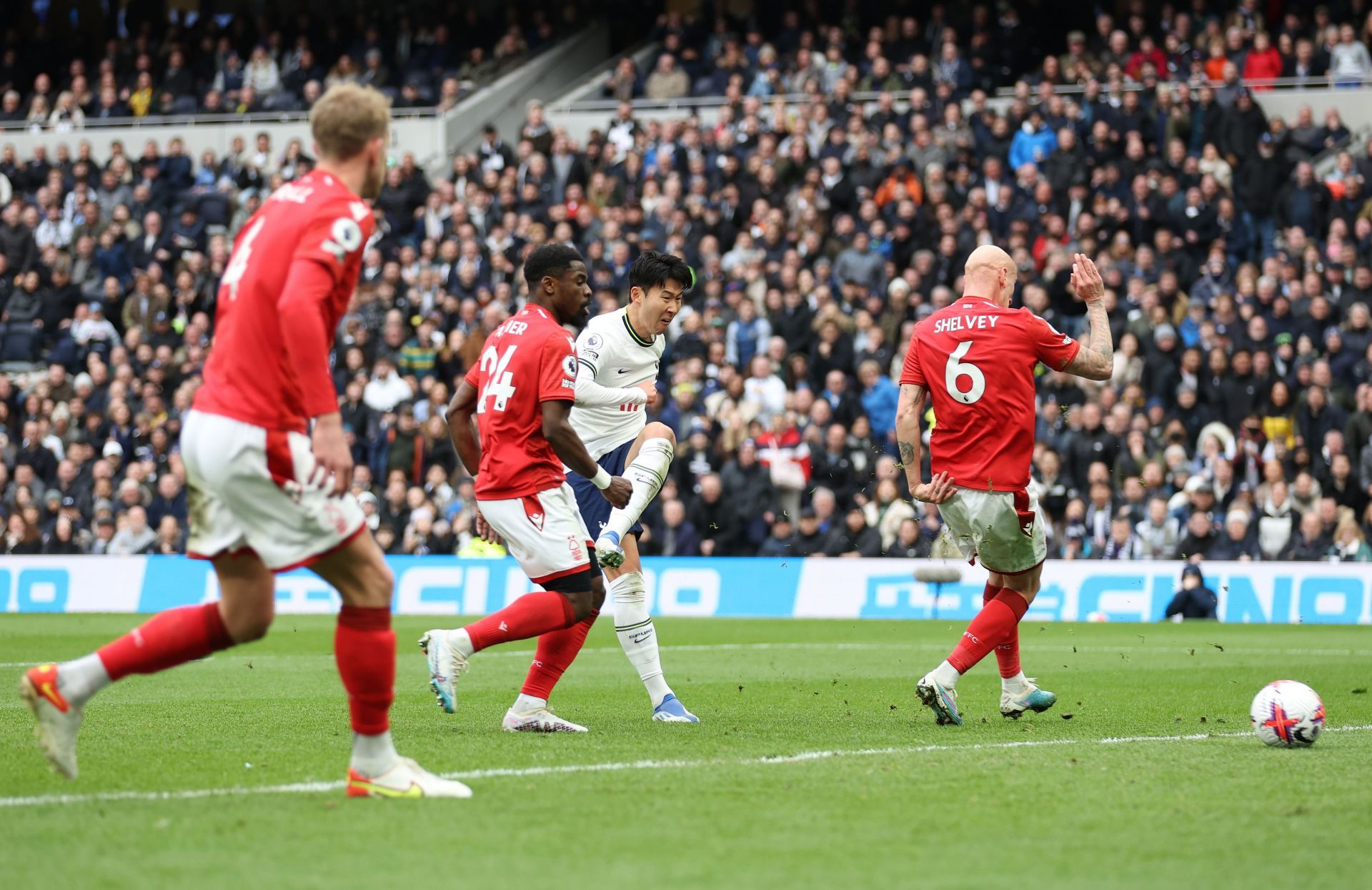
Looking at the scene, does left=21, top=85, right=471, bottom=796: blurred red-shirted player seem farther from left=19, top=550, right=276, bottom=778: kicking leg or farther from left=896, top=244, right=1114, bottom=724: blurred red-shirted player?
left=896, top=244, right=1114, bottom=724: blurred red-shirted player

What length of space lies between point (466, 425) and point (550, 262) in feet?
3.17

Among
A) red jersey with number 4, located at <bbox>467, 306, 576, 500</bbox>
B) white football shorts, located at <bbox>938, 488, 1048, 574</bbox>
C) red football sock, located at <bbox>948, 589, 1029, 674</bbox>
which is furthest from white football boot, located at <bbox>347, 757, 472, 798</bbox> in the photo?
white football shorts, located at <bbox>938, 488, 1048, 574</bbox>

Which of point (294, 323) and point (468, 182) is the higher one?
point (468, 182)

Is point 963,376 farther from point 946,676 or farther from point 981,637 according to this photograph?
point 946,676

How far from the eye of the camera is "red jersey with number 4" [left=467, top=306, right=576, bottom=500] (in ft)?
26.8

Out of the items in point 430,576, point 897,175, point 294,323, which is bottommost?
point 430,576

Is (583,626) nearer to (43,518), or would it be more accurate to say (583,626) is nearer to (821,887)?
(821,887)

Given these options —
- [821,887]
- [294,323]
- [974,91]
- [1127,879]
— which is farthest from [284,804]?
[974,91]

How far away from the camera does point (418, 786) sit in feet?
19.6

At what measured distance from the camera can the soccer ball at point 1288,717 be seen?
7.56 meters

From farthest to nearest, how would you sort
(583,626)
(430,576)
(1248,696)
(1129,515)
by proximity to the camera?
1. (430,576)
2. (1129,515)
3. (1248,696)
4. (583,626)

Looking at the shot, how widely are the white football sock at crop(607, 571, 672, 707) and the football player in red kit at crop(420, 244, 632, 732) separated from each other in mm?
635

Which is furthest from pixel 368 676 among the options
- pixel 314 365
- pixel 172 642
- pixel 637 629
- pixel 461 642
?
pixel 637 629

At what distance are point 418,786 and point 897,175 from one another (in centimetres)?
1871
